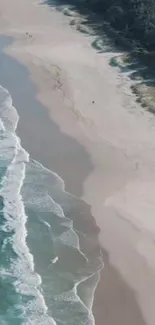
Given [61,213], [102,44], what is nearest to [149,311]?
[61,213]

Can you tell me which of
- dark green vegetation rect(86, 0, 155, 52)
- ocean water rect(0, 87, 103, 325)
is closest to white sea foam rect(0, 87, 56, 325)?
ocean water rect(0, 87, 103, 325)

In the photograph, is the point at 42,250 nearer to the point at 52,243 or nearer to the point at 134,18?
the point at 52,243

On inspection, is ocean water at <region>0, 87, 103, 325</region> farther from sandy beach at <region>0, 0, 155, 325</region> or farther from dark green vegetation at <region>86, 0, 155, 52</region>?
dark green vegetation at <region>86, 0, 155, 52</region>

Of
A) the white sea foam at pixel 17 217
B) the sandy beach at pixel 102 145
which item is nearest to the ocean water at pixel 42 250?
the white sea foam at pixel 17 217

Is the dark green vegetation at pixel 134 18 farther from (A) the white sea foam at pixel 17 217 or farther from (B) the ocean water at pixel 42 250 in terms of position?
(B) the ocean water at pixel 42 250

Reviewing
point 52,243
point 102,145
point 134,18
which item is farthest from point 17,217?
point 134,18

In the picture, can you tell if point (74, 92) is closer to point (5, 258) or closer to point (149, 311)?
point (5, 258)
